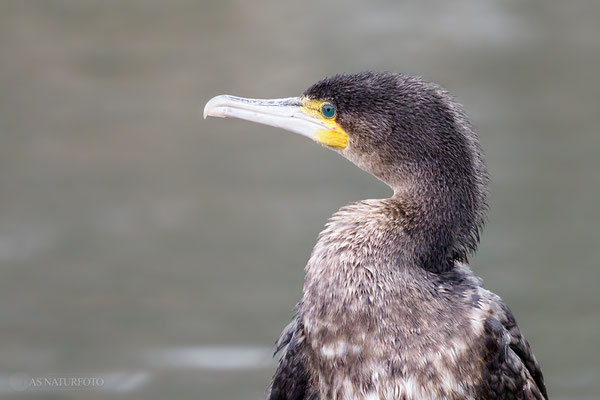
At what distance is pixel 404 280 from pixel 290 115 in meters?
0.82

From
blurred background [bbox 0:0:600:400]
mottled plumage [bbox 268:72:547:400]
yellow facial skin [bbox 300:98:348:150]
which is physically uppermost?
blurred background [bbox 0:0:600:400]

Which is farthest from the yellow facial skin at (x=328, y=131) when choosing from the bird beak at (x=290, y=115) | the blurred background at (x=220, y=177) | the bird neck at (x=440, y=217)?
the blurred background at (x=220, y=177)

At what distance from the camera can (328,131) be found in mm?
4520

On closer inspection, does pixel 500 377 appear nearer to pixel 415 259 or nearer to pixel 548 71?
pixel 415 259

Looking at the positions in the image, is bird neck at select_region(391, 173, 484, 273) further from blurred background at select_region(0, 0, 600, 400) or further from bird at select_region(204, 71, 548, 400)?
blurred background at select_region(0, 0, 600, 400)

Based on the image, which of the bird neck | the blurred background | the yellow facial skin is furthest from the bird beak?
the blurred background

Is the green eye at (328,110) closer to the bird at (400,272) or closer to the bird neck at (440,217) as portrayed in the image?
the bird at (400,272)

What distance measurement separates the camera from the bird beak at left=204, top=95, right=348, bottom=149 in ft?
14.8

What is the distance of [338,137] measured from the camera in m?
4.52

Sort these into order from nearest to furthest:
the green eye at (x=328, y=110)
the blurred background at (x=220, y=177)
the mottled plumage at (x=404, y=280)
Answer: the mottled plumage at (x=404, y=280) → the green eye at (x=328, y=110) → the blurred background at (x=220, y=177)

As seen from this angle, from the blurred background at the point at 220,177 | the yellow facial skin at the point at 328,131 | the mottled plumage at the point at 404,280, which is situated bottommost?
the mottled plumage at the point at 404,280

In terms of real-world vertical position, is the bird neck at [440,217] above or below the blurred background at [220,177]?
below

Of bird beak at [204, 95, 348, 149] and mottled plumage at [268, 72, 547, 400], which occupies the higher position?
bird beak at [204, 95, 348, 149]

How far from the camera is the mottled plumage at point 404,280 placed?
13.4 feet
